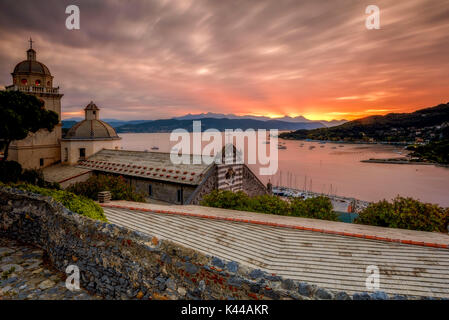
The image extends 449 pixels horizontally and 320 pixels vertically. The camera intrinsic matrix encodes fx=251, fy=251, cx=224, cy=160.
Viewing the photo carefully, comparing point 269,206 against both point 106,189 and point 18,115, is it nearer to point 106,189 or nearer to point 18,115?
point 106,189

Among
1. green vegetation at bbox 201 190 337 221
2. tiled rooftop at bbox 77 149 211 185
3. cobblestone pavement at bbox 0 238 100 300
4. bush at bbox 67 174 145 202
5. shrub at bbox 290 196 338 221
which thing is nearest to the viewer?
cobblestone pavement at bbox 0 238 100 300

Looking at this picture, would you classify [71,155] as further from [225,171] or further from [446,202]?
[446,202]

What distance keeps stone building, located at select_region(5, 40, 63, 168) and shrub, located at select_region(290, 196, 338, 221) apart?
3773 cm

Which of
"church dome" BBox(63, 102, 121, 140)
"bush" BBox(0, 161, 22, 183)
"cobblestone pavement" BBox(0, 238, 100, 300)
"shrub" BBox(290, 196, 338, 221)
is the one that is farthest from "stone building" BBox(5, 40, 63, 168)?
"shrub" BBox(290, 196, 338, 221)

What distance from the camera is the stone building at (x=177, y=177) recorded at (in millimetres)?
24312

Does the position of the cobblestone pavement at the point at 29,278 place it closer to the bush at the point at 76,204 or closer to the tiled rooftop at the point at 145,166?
the bush at the point at 76,204

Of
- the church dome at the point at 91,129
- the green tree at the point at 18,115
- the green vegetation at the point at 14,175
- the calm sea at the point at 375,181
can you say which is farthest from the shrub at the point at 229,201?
the calm sea at the point at 375,181

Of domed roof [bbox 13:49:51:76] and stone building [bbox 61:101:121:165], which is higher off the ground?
domed roof [bbox 13:49:51:76]

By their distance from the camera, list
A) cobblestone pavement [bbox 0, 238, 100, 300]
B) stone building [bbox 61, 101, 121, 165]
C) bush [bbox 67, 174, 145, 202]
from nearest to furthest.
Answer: cobblestone pavement [bbox 0, 238, 100, 300], bush [bbox 67, 174, 145, 202], stone building [bbox 61, 101, 121, 165]

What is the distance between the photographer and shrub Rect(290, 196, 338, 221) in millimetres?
17594

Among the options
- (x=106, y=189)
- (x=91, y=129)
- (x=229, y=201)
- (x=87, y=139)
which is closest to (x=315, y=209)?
(x=229, y=201)

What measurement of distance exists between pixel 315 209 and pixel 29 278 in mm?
16124

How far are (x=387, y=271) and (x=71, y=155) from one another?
40.0m

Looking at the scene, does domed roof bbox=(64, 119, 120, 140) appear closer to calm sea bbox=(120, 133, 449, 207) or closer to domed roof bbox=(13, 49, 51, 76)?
domed roof bbox=(13, 49, 51, 76)
